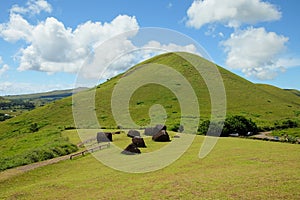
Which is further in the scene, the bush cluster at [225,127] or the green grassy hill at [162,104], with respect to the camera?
the green grassy hill at [162,104]

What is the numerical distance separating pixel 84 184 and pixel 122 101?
302ft

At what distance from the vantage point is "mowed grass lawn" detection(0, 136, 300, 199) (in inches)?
773

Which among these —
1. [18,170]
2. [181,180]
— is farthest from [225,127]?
[18,170]

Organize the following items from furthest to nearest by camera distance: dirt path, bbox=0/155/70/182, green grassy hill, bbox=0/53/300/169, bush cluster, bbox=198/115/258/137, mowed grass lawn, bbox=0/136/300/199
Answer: green grassy hill, bbox=0/53/300/169, bush cluster, bbox=198/115/258/137, dirt path, bbox=0/155/70/182, mowed grass lawn, bbox=0/136/300/199

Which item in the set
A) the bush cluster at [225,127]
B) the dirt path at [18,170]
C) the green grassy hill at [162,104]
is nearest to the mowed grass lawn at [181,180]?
the dirt path at [18,170]

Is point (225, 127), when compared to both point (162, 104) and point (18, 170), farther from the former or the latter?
point (162, 104)

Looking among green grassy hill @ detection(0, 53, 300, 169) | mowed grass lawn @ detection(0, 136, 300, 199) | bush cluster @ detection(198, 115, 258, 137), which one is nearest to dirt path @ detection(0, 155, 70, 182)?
mowed grass lawn @ detection(0, 136, 300, 199)

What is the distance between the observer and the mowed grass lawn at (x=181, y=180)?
19627 mm

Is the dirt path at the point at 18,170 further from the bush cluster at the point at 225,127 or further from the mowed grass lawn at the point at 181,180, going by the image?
the bush cluster at the point at 225,127

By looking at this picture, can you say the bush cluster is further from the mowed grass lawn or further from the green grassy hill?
the mowed grass lawn

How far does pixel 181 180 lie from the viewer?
23.2 metres

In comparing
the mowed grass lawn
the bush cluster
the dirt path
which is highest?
the bush cluster

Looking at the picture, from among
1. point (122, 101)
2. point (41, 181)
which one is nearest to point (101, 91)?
point (122, 101)

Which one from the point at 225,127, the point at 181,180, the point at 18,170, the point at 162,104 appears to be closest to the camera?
the point at 181,180
